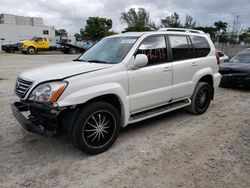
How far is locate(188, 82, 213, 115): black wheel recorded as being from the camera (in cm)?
529

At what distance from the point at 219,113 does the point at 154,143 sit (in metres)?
2.36

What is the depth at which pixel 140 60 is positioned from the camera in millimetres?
3852

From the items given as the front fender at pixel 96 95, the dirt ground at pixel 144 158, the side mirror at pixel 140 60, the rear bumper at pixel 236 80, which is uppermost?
the side mirror at pixel 140 60

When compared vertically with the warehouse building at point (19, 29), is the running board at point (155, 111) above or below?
below

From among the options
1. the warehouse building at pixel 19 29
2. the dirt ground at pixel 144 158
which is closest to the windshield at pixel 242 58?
the dirt ground at pixel 144 158

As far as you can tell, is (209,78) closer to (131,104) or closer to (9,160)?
(131,104)

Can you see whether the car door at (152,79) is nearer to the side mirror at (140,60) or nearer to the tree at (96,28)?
the side mirror at (140,60)

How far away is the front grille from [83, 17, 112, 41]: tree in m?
52.7

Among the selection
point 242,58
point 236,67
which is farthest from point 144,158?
point 242,58

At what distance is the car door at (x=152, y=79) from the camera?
401 cm

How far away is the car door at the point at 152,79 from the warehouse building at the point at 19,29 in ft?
150

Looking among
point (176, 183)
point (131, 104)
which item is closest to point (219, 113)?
point (131, 104)

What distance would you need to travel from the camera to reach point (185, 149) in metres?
3.81

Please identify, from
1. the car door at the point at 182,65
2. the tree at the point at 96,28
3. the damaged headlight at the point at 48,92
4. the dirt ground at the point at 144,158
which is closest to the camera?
the dirt ground at the point at 144,158
